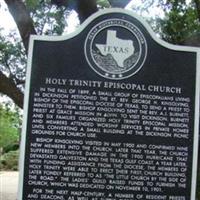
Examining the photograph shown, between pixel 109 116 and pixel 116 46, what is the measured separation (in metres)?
0.70

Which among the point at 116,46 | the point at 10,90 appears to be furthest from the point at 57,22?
the point at 116,46

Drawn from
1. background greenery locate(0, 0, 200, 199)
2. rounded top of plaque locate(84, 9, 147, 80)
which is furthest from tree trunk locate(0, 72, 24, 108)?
rounded top of plaque locate(84, 9, 147, 80)

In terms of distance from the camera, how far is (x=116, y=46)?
6316 mm

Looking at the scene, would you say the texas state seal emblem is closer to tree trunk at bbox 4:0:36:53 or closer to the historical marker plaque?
the historical marker plaque

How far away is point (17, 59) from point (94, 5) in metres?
6.67

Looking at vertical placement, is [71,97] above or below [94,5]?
below

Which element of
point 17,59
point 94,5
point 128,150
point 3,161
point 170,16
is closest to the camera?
point 128,150

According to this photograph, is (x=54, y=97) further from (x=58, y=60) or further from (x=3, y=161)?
(x=3, y=161)

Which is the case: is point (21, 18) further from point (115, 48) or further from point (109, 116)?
point (109, 116)


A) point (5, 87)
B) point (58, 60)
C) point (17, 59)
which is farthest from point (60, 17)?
point (58, 60)

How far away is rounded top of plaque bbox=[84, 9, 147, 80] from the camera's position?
20.6 ft

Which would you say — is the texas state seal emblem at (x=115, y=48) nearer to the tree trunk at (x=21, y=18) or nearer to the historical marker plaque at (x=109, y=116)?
the historical marker plaque at (x=109, y=116)

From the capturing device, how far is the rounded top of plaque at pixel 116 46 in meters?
6.27

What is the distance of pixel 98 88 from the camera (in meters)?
6.25
